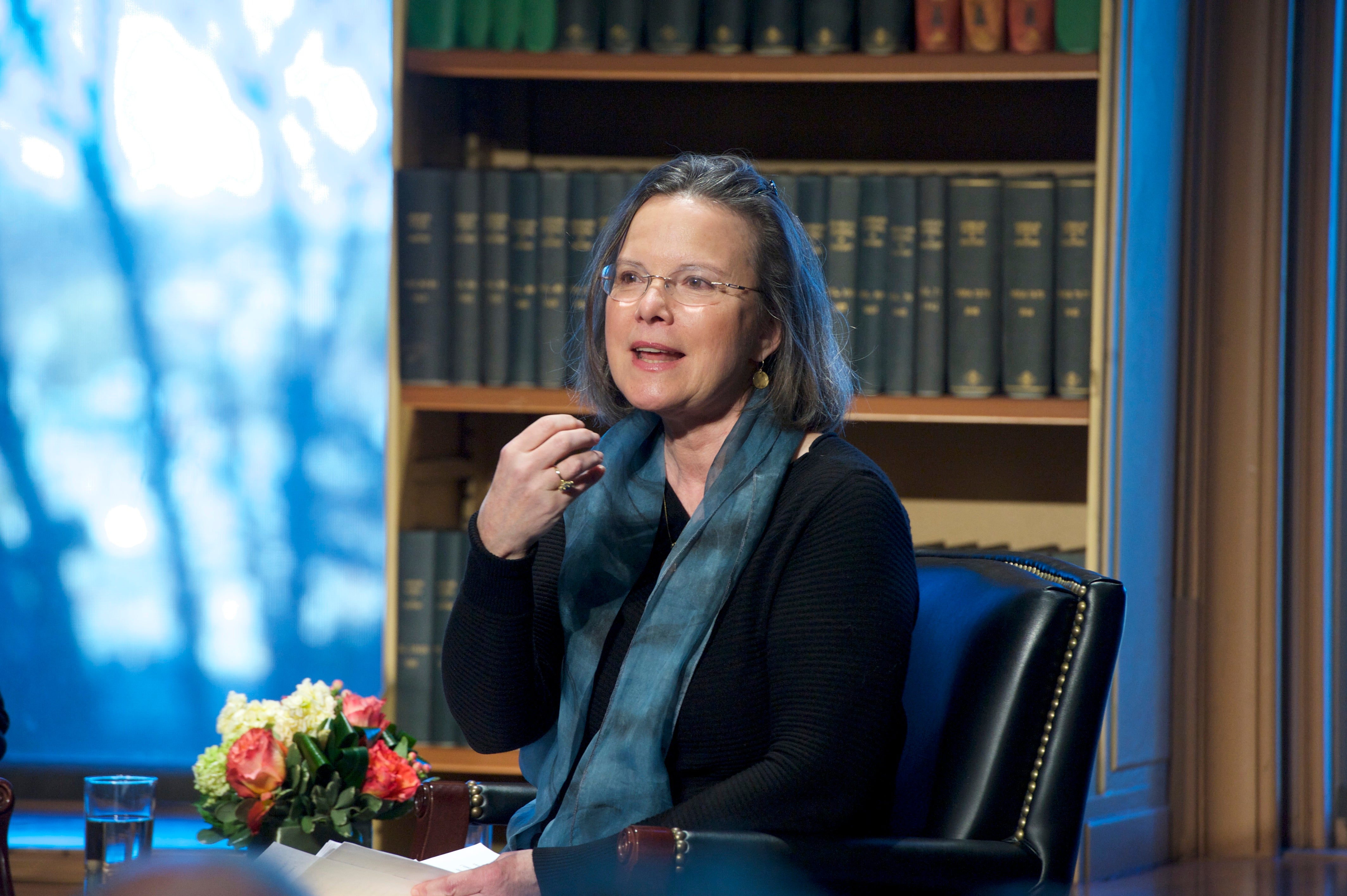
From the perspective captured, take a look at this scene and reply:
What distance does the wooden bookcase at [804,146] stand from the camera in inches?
84.0

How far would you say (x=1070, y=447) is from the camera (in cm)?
228

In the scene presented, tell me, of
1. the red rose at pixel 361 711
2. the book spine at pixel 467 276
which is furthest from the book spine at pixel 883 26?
the red rose at pixel 361 711

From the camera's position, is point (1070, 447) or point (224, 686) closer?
point (1070, 447)

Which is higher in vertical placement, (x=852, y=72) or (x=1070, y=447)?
(x=852, y=72)

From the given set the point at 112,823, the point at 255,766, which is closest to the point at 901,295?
the point at 255,766

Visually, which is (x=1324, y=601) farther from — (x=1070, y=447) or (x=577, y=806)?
(x=577, y=806)

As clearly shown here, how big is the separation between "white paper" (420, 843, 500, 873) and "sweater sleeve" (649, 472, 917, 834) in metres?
0.23

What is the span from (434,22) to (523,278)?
0.43 m

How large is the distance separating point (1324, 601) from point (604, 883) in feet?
5.45

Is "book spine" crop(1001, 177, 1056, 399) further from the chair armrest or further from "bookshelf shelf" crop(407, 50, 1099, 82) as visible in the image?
the chair armrest

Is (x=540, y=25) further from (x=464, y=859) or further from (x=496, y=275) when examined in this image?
(x=464, y=859)

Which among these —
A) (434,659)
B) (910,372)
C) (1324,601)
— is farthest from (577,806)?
(1324,601)

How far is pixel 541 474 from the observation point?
1165mm

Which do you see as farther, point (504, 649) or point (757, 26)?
point (757, 26)
